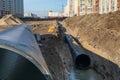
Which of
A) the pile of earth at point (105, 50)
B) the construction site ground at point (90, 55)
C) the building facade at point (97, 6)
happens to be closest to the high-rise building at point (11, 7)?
the building facade at point (97, 6)

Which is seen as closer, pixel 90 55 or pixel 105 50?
pixel 90 55

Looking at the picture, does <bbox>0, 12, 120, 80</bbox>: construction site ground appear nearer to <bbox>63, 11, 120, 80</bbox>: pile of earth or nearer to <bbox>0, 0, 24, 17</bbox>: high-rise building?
<bbox>63, 11, 120, 80</bbox>: pile of earth

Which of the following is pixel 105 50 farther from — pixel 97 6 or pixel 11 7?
pixel 11 7

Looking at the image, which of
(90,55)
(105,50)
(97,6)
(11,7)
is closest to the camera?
(90,55)

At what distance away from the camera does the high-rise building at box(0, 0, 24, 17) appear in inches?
4290

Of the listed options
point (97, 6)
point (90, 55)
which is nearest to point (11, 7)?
point (97, 6)

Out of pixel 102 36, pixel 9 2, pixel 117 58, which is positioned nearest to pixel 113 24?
pixel 102 36

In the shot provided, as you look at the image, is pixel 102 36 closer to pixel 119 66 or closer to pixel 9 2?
pixel 119 66

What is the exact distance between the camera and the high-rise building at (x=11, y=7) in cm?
10897

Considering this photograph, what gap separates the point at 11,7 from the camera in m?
118

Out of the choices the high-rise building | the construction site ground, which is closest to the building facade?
the high-rise building

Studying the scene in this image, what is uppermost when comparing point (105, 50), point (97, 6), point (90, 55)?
point (97, 6)

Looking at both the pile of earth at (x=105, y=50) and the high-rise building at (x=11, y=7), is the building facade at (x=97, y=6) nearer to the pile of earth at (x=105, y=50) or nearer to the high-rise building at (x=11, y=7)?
the pile of earth at (x=105, y=50)

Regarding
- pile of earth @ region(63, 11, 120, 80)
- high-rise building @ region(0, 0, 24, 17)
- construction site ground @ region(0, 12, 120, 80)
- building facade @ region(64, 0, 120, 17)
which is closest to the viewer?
construction site ground @ region(0, 12, 120, 80)
